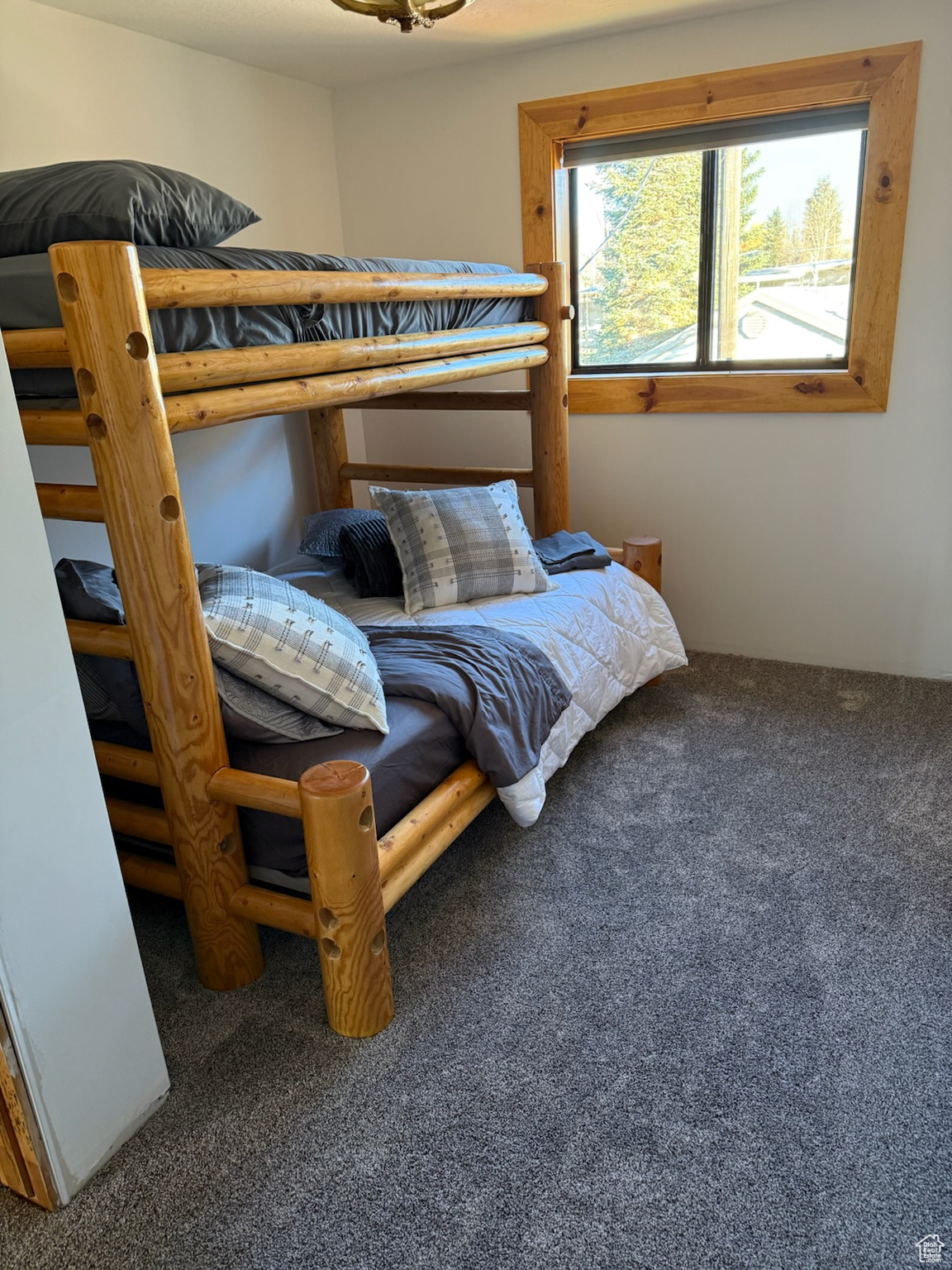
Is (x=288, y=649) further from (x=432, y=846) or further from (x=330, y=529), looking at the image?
(x=330, y=529)

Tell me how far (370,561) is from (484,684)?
0.84 meters

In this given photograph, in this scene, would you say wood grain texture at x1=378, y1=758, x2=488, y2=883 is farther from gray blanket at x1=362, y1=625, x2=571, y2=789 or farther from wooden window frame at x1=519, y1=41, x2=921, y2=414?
wooden window frame at x1=519, y1=41, x2=921, y2=414

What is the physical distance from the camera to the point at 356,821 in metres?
1.57

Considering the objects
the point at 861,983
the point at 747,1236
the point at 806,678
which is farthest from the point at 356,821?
the point at 806,678

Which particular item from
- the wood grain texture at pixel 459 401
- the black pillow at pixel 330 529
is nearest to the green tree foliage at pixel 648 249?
the wood grain texture at pixel 459 401

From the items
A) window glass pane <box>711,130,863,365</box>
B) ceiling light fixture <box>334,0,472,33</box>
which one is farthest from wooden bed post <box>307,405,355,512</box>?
ceiling light fixture <box>334,0,472,33</box>

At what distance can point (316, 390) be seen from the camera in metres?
1.99

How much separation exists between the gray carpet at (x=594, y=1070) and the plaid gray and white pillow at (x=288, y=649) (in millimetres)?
543

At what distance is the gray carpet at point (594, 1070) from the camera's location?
4.43 feet

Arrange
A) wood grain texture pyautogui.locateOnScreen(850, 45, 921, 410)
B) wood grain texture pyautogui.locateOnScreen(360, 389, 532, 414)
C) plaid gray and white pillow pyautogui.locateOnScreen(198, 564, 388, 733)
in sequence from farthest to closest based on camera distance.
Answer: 1. wood grain texture pyautogui.locateOnScreen(360, 389, 532, 414)
2. wood grain texture pyautogui.locateOnScreen(850, 45, 921, 410)
3. plaid gray and white pillow pyautogui.locateOnScreen(198, 564, 388, 733)

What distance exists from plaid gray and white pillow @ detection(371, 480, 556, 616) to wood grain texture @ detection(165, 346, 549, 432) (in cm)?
42

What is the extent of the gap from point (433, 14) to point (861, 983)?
226cm

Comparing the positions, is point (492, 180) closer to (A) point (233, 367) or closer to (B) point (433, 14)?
(B) point (433, 14)

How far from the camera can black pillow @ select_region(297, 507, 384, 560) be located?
10.1 feet
